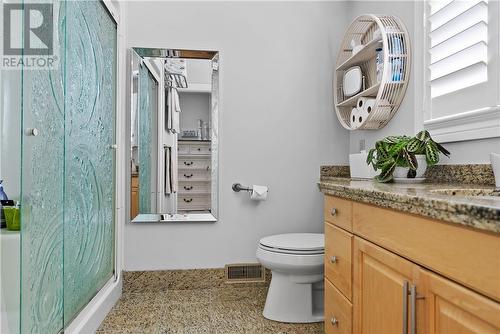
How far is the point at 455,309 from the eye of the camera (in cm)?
82

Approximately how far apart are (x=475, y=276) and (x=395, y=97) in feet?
4.85

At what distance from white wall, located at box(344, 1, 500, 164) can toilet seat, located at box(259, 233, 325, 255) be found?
30.1 inches

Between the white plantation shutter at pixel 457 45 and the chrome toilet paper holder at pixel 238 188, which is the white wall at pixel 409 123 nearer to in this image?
the white plantation shutter at pixel 457 45

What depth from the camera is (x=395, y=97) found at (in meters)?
2.05

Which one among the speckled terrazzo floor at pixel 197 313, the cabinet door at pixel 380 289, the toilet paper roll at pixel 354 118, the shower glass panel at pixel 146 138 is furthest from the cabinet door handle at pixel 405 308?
the shower glass panel at pixel 146 138

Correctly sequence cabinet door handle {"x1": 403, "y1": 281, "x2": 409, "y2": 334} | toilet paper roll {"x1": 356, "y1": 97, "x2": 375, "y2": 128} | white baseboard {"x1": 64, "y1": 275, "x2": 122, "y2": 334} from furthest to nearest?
toilet paper roll {"x1": 356, "y1": 97, "x2": 375, "y2": 128}
white baseboard {"x1": 64, "y1": 275, "x2": 122, "y2": 334}
cabinet door handle {"x1": 403, "y1": 281, "x2": 409, "y2": 334}

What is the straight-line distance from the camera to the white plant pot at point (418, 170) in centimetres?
160

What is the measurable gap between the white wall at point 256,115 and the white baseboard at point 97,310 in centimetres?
26

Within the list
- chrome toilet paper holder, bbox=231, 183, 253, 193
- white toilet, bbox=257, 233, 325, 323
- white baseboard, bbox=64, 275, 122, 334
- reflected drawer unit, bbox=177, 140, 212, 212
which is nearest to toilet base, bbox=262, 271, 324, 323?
white toilet, bbox=257, 233, 325, 323

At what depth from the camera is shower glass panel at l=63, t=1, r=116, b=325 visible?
5.34ft

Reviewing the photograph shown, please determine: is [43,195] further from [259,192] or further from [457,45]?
[457,45]

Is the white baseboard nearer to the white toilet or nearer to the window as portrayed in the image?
the white toilet

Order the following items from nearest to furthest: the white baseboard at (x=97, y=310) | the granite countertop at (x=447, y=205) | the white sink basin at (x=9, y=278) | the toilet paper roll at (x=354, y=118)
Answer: the granite countertop at (x=447, y=205)
the white sink basin at (x=9, y=278)
the white baseboard at (x=97, y=310)
the toilet paper roll at (x=354, y=118)

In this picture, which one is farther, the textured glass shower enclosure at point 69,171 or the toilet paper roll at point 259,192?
the toilet paper roll at point 259,192
